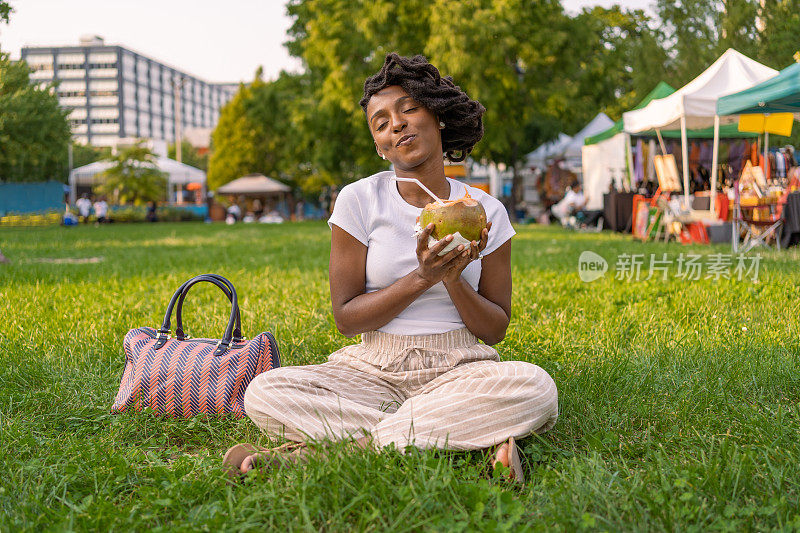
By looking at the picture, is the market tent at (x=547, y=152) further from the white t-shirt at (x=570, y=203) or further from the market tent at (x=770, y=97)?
the market tent at (x=770, y=97)

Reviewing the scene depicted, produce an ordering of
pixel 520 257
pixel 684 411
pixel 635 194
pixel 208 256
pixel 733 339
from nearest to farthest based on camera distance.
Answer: pixel 684 411, pixel 733 339, pixel 520 257, pixel 208 256, pixel 635 194

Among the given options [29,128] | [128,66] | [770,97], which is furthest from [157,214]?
[128,66]

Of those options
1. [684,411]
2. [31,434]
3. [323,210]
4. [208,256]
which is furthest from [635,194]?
[323,210]

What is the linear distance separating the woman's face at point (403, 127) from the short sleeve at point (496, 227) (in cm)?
37

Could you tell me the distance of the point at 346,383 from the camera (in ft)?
9.32

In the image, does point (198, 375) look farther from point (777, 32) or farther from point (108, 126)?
point (108, 126)

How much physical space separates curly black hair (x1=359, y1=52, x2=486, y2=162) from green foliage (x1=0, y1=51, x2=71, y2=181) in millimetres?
14292

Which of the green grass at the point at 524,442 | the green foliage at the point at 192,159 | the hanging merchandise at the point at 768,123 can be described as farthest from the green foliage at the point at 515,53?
the green foliage at the point at 192,159

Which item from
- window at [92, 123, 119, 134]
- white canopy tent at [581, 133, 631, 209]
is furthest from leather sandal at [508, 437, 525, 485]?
window at [92, 123, 119, 134]

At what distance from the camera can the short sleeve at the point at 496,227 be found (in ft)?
9.80

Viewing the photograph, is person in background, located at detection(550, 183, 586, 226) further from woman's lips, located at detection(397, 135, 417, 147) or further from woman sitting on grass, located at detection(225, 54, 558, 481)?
woman's lips, located at detection(397, 135, 417, 147)

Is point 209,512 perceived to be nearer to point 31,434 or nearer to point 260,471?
point 260,471

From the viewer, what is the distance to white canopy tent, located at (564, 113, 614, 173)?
24812 millimetres

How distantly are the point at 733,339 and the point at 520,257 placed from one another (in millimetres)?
6129
